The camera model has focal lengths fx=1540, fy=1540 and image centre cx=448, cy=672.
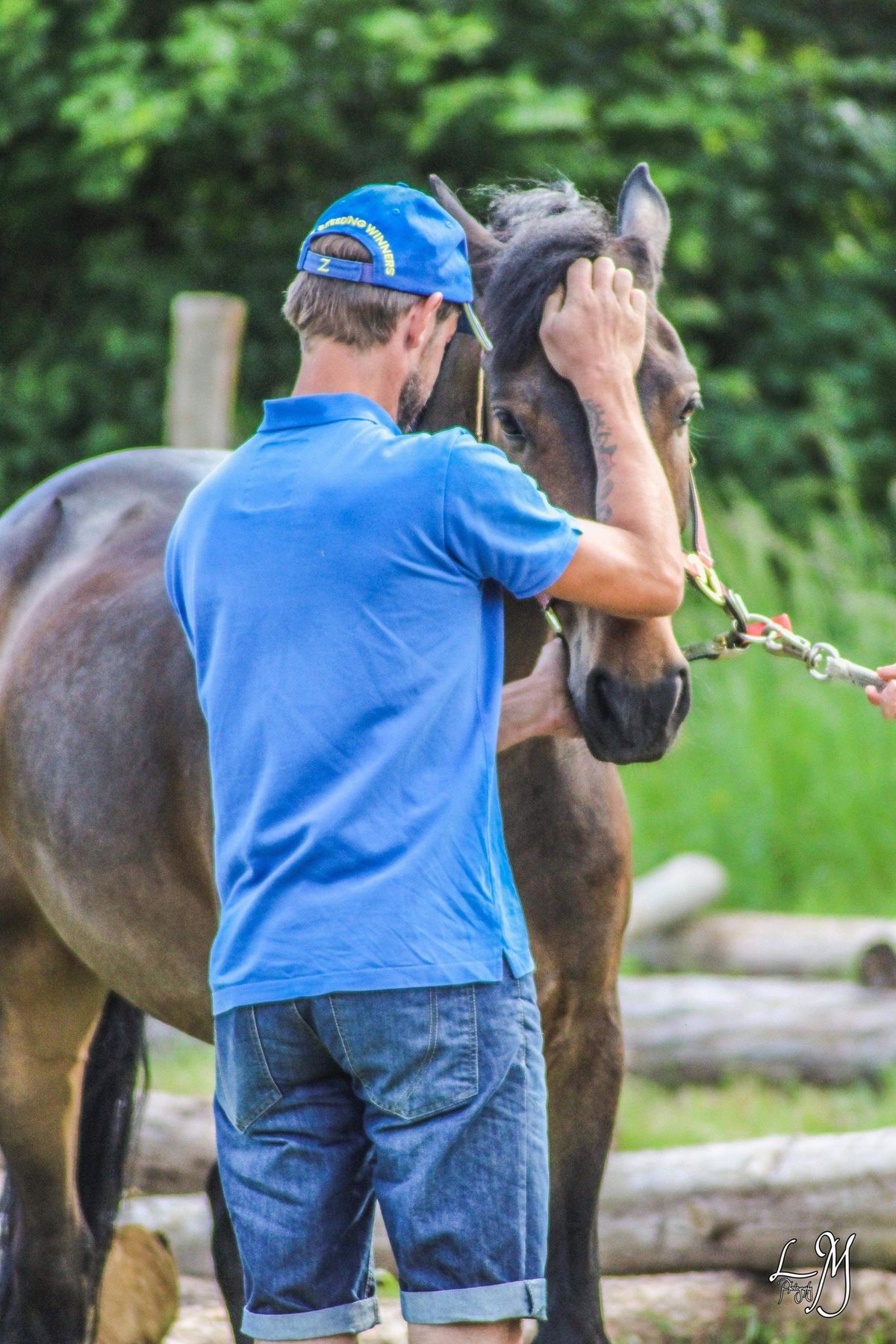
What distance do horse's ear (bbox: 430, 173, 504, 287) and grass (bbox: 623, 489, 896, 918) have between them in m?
→ 3.52

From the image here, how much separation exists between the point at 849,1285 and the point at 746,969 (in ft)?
8.31

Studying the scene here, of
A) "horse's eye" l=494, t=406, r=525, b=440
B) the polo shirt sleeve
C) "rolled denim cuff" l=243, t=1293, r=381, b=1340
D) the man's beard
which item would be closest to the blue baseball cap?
the man's beard

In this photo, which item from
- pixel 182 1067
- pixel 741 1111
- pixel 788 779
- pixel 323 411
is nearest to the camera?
pixel 323 411

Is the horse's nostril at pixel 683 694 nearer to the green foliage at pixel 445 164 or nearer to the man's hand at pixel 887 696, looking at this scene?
the man's hand at pixel 887 696

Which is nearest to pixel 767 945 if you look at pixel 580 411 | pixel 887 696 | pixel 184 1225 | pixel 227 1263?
pixel 184 1225

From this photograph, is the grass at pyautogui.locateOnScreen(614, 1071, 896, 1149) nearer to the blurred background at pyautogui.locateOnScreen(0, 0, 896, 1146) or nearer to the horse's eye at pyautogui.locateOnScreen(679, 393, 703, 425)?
the blurred background at pyautogui.locateOnScreen(0, 0, 896, 1146)

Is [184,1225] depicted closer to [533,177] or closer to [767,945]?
[767,945]

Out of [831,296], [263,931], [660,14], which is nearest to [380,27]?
[660,14]

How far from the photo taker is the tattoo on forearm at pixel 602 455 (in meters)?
1.95

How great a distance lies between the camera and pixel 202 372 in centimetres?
726

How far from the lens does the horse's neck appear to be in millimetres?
2443

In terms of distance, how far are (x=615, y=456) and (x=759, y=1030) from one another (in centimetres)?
362

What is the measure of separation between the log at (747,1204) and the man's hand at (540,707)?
6.12ft

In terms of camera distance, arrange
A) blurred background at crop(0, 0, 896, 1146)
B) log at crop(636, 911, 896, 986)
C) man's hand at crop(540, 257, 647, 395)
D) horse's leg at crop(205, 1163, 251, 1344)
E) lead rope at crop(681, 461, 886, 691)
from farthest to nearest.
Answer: blurred background at crop(0, 0, 896, 1146), log at crop(636, 911, 896, 986), horse's leg at crop(205, 1163, 251, 1344), lead rope at crop(681, 461, 886, 691), man's hand at crop(540, 257, 647, 395)
